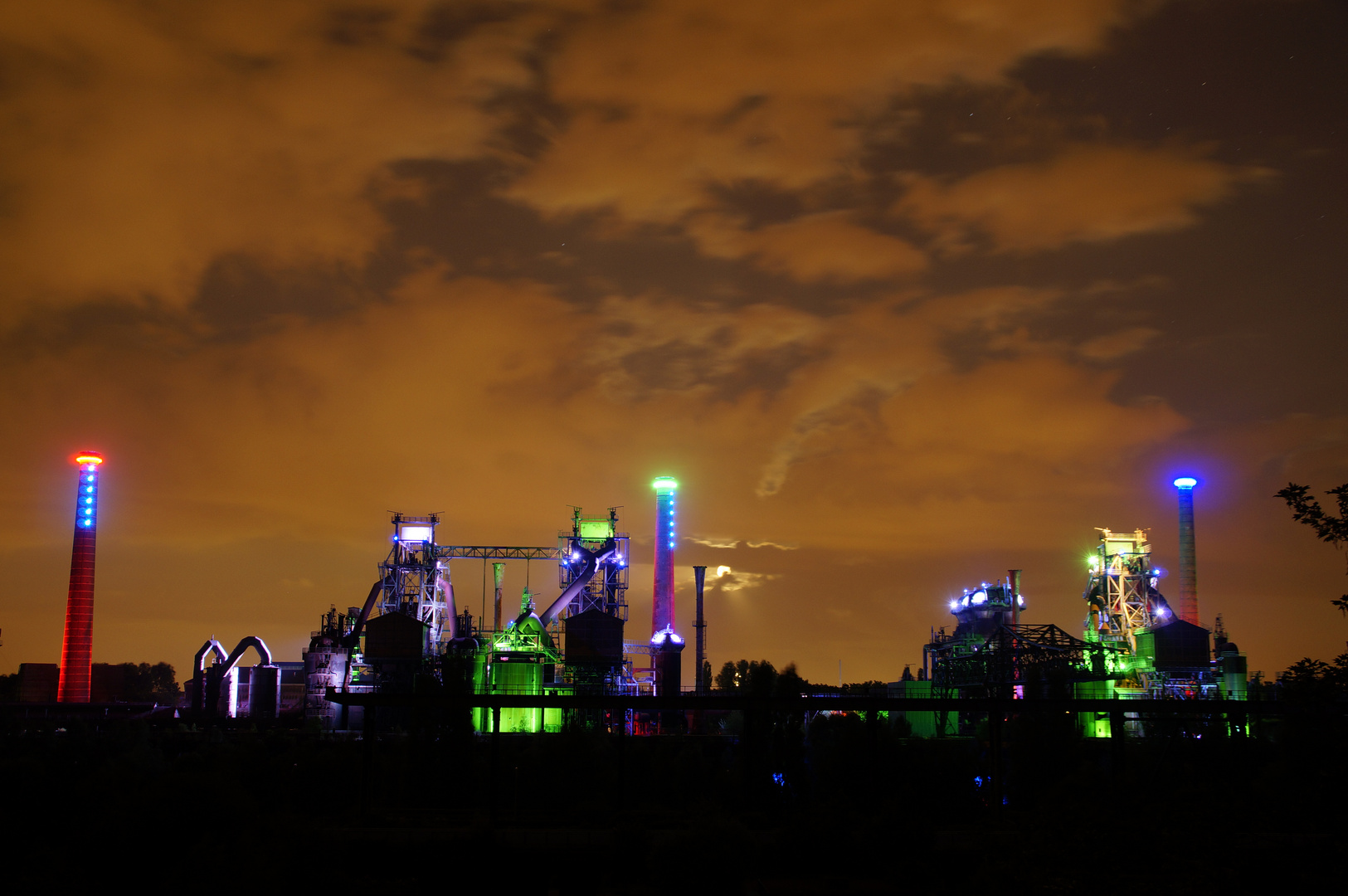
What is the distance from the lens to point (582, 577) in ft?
394

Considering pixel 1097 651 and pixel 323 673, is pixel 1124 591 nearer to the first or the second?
pixel 1097 651

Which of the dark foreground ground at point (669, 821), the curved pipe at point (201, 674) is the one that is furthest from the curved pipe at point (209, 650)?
the dark foreground ground at point (669, 821)

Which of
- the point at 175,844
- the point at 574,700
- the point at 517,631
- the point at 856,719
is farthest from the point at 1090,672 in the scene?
the point at 175,844

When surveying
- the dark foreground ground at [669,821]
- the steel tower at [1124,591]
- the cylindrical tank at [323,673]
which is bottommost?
the dark foreground ground at [669,821]

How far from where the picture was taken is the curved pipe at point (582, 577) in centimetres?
11631

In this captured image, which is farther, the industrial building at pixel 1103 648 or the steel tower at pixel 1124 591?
the steel tower at pixel 1124 591

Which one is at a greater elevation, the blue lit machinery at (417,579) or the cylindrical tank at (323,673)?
the blue lit machinery at (417,579)

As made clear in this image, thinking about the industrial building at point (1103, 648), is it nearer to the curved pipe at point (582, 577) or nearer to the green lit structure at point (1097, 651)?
the green lit structure at point (1097, 651)

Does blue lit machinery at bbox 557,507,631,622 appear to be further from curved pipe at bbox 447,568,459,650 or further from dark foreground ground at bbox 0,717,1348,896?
dark foreground ground at bbox 0,717,1348,896

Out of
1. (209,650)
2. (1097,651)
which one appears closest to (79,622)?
(209,650)

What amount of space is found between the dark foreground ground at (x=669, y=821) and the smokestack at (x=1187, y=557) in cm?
6688

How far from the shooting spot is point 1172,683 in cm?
10675

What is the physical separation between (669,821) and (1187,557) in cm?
10407

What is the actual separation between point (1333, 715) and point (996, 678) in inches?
2789
